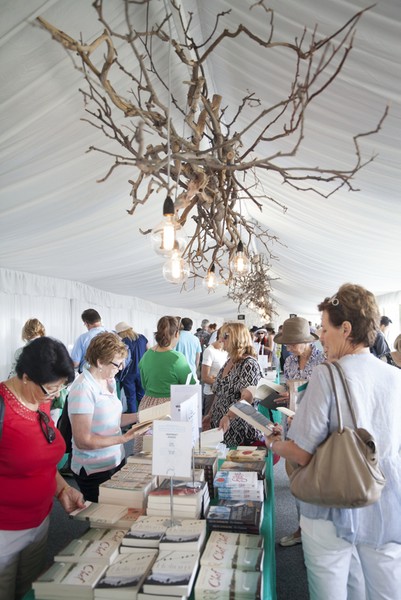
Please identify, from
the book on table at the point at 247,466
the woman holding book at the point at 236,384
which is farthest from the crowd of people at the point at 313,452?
the woman holding book at the point at 236,384

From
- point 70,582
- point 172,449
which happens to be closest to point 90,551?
point 70,582

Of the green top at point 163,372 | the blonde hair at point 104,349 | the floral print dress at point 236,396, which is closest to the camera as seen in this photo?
the blonde hair at point 104,349

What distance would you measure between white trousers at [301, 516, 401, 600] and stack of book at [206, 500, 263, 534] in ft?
0.61

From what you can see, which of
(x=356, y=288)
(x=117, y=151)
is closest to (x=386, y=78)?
(x=356, y=288)

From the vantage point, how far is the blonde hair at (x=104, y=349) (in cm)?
214

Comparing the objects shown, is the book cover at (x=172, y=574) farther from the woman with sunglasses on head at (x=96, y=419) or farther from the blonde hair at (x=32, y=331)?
the blonde hair at (x=32, y=331)

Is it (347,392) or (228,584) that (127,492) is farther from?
(347,392)

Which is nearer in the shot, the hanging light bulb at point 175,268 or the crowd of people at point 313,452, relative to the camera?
the crowd of people at point 313,452

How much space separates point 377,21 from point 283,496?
3509mm

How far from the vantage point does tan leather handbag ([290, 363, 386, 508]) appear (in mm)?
1194

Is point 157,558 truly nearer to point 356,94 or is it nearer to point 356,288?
point 356,288

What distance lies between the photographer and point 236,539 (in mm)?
1398

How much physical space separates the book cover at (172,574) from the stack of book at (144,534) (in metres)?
0.06

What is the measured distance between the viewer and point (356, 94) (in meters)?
2.00
